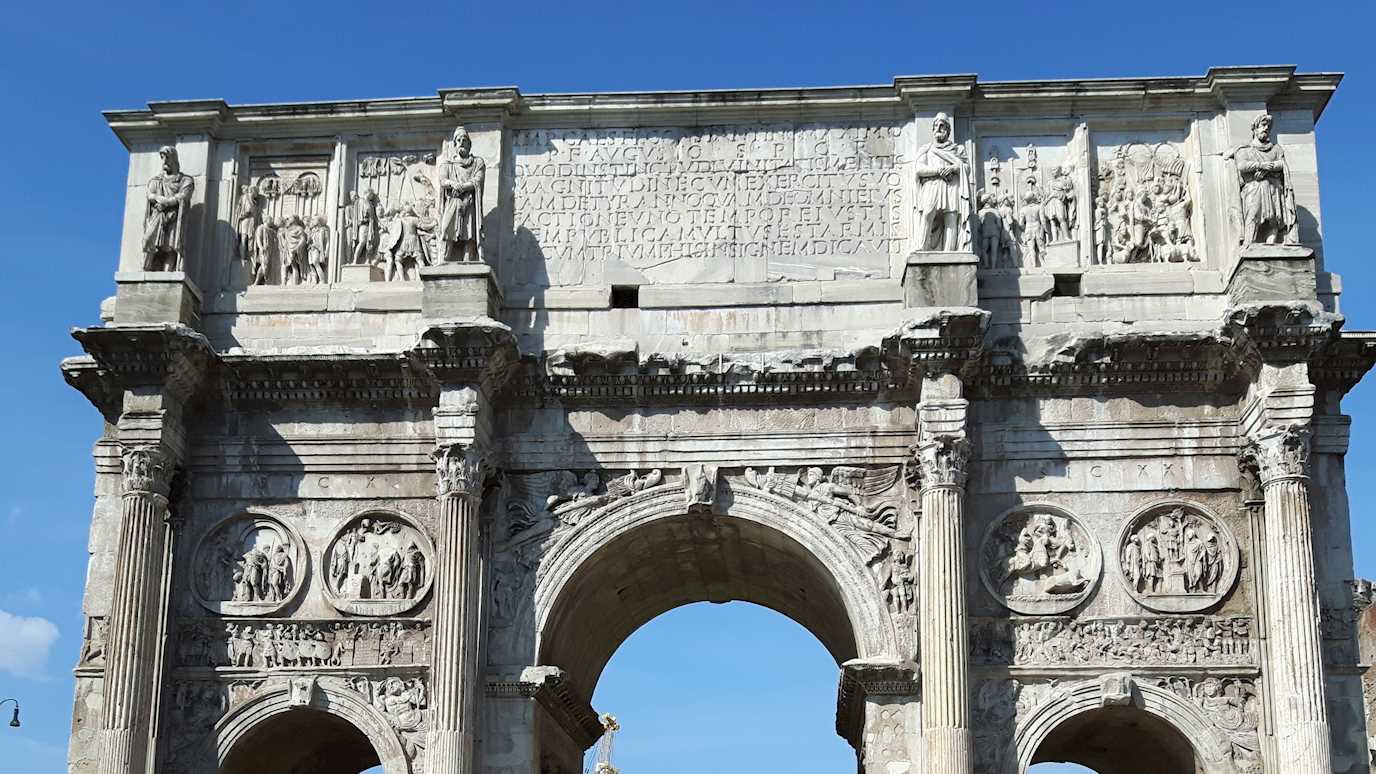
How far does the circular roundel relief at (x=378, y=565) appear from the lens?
733 inches

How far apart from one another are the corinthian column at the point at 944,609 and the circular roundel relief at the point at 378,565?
4.83 m

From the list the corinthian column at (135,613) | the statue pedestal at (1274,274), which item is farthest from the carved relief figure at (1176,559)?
the corinthian column at (135,613)

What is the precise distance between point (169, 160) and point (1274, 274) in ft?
36.3

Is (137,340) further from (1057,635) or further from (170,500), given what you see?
(1057,635)

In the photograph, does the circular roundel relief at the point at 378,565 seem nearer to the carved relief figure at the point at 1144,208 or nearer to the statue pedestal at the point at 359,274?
the statue pedestal at the point at 359,274

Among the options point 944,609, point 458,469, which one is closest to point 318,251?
point 458,469

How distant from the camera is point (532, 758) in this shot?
18078 millimetres

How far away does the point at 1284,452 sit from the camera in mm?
17625

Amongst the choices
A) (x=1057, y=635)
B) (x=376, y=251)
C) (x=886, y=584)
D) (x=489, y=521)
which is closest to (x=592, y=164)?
(x=376, y=251)

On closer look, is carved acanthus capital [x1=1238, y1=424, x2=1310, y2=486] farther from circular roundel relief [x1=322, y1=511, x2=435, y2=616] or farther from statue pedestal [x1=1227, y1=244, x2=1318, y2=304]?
circular roundel relief [x1=322, y1=511, x2=435, y2=616]

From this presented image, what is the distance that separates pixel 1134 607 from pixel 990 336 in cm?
295

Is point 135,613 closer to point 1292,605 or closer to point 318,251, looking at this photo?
point 318,251

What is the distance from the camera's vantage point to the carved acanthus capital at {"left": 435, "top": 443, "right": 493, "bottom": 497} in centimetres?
1812

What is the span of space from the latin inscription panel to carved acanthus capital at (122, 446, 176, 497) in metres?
4.03
